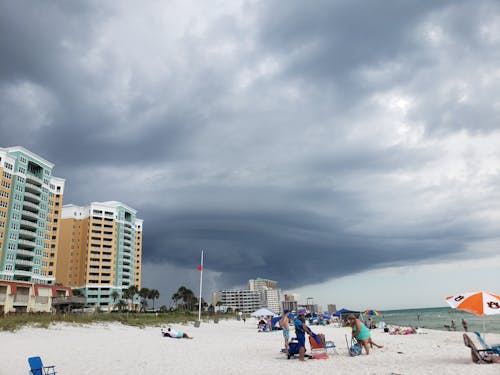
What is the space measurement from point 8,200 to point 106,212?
36745mm

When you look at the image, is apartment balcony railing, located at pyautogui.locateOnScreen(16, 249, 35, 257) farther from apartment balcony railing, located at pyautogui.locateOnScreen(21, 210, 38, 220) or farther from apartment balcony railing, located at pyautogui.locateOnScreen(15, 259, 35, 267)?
apartment balcony railing, located at pyautogui.locateOnScreen(21, 210, 38, 220)

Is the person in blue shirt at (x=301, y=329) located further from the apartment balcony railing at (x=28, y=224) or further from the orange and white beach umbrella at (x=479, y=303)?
the apartment balcony railing at (x=28, y=224)

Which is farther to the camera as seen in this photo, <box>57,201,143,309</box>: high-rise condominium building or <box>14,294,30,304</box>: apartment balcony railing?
<box>57,201,143,309</box>: high-rise condominium building

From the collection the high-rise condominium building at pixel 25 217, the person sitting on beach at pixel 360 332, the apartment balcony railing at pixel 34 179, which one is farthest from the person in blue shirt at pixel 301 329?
the apartment balcony railing at pixel 34 179

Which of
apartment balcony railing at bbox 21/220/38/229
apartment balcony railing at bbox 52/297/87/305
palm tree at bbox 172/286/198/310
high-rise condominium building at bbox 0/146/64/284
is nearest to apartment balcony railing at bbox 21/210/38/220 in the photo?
high-rise condominium building at bbox 0/146/64/284

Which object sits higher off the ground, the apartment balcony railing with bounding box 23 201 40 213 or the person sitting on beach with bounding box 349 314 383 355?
the apartment balcony railing with bounding box 23 201 40 213

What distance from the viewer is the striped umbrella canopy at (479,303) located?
1064 cm

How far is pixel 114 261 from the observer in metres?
101

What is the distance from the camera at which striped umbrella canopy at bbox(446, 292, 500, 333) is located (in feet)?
34.9

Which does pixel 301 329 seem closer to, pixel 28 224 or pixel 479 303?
pixel 479 303

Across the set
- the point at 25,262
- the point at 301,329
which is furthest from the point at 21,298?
the point at 301,329

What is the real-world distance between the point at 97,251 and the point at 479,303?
100885 millimetres

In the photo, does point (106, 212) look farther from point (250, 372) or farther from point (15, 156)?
point (250, 372)

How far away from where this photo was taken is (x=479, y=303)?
430 inches
